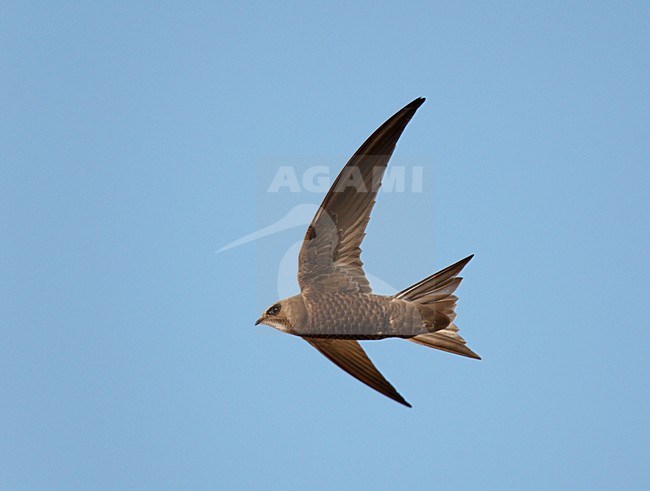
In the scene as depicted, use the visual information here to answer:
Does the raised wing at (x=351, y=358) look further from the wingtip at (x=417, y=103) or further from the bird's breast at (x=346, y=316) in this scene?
the wingtip at (x=417, y=103)

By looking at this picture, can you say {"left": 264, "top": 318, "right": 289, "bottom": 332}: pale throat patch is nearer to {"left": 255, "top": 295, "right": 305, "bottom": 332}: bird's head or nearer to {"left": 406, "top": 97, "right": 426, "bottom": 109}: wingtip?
{"left": 255, "top": 295, "right": 305, "bottom": 332}: bird's head

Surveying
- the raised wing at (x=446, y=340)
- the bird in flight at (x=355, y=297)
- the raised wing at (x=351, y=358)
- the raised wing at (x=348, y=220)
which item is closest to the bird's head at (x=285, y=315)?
the bird in flight at (x=355, y=297)

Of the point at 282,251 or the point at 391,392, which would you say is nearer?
the point at 391,392

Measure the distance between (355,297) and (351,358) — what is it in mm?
424

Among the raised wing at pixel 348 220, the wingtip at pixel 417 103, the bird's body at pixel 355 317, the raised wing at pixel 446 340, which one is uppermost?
the wingtip at pixel 417 103

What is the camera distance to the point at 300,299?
5.47 m

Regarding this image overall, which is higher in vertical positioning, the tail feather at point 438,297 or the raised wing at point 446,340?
the tail feather at point 438,297

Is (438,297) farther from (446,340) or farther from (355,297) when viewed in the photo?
(355,297)

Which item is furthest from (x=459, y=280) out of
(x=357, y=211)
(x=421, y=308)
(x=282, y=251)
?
(x=282, y=251)

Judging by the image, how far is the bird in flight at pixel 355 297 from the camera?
539 cm

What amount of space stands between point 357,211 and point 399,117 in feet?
2.19

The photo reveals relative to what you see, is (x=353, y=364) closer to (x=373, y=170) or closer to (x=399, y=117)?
(x=373, y=170)

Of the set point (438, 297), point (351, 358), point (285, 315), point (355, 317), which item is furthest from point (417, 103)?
point (351, 358)

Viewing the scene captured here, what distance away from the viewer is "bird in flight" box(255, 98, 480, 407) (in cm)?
539
